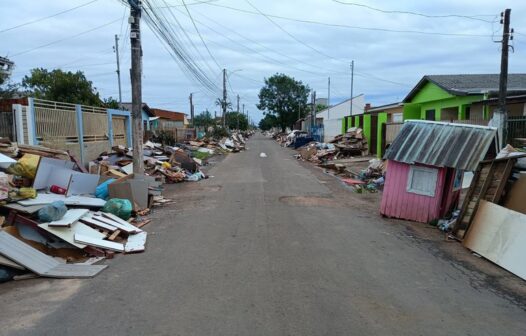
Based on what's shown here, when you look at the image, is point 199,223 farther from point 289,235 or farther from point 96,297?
point 96,297

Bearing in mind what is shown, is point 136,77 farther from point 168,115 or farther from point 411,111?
point 168,115

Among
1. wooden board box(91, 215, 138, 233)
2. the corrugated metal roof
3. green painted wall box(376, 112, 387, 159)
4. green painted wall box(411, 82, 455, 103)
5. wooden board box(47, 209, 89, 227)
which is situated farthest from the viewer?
green painted wall box(376, 112, 387, 159)

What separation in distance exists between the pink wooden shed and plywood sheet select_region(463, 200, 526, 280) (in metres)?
1.77

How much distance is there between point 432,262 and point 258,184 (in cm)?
961

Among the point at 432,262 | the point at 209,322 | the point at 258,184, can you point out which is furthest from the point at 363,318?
the point at 258,184

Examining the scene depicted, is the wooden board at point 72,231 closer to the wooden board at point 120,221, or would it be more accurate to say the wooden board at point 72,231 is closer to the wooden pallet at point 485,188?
the wooden board at point 120,221

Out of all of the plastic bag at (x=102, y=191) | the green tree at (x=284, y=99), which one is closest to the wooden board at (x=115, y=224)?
the plastic bag at (x=102, y=191)

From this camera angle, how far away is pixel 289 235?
8375 millimetres

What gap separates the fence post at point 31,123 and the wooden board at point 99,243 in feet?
25.4

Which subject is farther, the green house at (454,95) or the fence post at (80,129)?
the green house at (454,95)

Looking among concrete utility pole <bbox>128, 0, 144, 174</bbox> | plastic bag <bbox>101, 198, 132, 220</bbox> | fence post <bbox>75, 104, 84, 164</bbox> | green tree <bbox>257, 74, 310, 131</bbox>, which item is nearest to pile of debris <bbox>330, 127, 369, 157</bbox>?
fence post <bbox>75, 104, 84, 164</bbox>

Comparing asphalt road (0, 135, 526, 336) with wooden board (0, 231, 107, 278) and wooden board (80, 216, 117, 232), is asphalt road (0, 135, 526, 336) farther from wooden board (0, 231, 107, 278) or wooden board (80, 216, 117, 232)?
wooden board (80, 216, 117, 232)

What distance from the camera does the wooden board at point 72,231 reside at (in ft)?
23.2

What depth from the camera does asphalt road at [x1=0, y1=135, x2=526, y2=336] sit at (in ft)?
14.8
